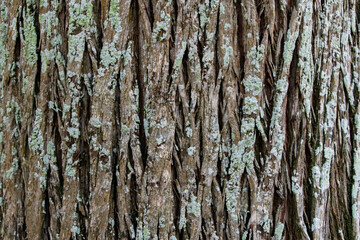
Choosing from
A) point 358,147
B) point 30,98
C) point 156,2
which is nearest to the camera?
point 156,2

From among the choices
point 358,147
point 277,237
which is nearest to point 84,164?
point 277,237

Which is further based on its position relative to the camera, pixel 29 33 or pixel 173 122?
pixel 29 33

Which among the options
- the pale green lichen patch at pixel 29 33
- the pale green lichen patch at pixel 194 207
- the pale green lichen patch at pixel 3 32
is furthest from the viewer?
the pale green lichen patch at pixel 3 32

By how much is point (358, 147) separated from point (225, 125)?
0.61 meters

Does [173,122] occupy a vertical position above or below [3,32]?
below

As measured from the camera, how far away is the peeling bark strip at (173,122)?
1253mm

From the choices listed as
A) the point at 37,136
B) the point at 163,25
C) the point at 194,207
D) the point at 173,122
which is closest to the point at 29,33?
the point at 37,136

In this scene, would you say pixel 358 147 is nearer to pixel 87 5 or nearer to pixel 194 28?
pixel 194 28

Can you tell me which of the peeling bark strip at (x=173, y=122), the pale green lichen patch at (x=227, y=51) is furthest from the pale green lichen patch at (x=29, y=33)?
the pale green lichen patch at (x=227, y=51)

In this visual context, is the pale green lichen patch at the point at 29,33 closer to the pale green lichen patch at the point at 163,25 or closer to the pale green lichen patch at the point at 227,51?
the pale green lichen patch at the point at 163,25

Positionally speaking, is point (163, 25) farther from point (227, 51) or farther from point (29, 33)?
point (29, 33)

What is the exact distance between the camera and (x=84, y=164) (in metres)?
1.30

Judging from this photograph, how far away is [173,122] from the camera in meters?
1.25

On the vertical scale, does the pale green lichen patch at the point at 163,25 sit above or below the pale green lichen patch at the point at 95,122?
above
